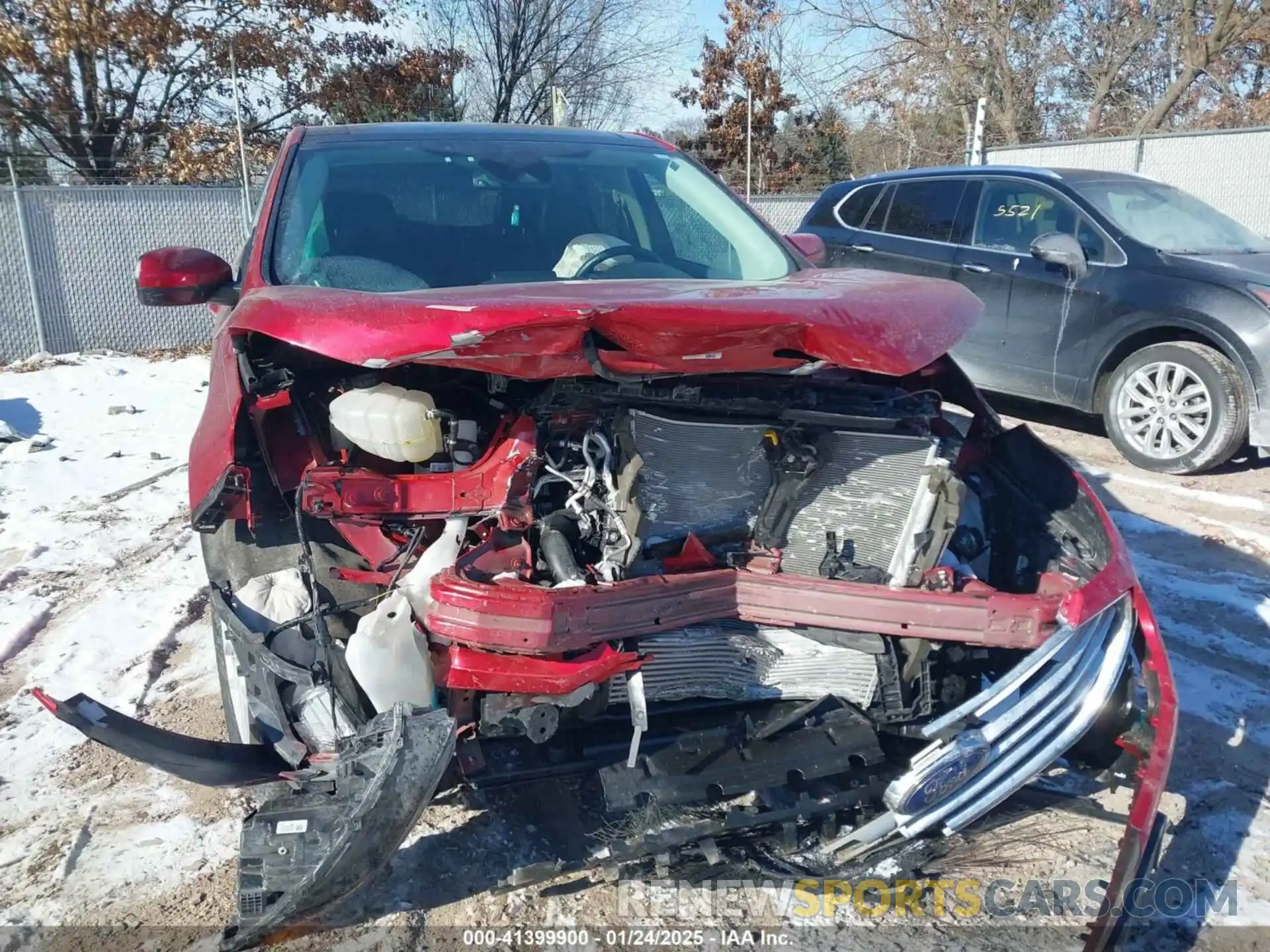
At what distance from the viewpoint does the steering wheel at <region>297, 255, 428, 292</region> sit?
108 inches

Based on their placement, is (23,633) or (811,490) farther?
(23,633)

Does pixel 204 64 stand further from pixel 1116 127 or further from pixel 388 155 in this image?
pixel 1116 127

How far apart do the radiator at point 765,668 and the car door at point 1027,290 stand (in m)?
4.52

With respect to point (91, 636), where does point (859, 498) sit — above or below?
above

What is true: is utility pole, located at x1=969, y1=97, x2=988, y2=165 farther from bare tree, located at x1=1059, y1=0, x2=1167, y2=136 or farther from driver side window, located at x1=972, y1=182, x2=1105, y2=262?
bare tree, located at x1=1059, y1=0, x2=1167, y2=136

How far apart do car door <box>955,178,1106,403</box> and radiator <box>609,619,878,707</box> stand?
4.52 m

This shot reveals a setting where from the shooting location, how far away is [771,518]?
8.32 ft

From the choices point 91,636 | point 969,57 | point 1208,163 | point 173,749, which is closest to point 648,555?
point 173,749

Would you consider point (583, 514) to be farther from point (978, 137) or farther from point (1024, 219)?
point (978, 137)

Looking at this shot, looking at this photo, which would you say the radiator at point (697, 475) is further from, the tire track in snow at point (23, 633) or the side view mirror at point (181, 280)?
the tire track in snow at point (23, 633)

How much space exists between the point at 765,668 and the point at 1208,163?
458 inches

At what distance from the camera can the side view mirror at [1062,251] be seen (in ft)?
18.9

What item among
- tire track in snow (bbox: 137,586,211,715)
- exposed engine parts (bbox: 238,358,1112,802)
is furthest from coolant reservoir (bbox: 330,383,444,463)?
tire track in snow (bbox: 137,586,211,715)

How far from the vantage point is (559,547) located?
2.25m
